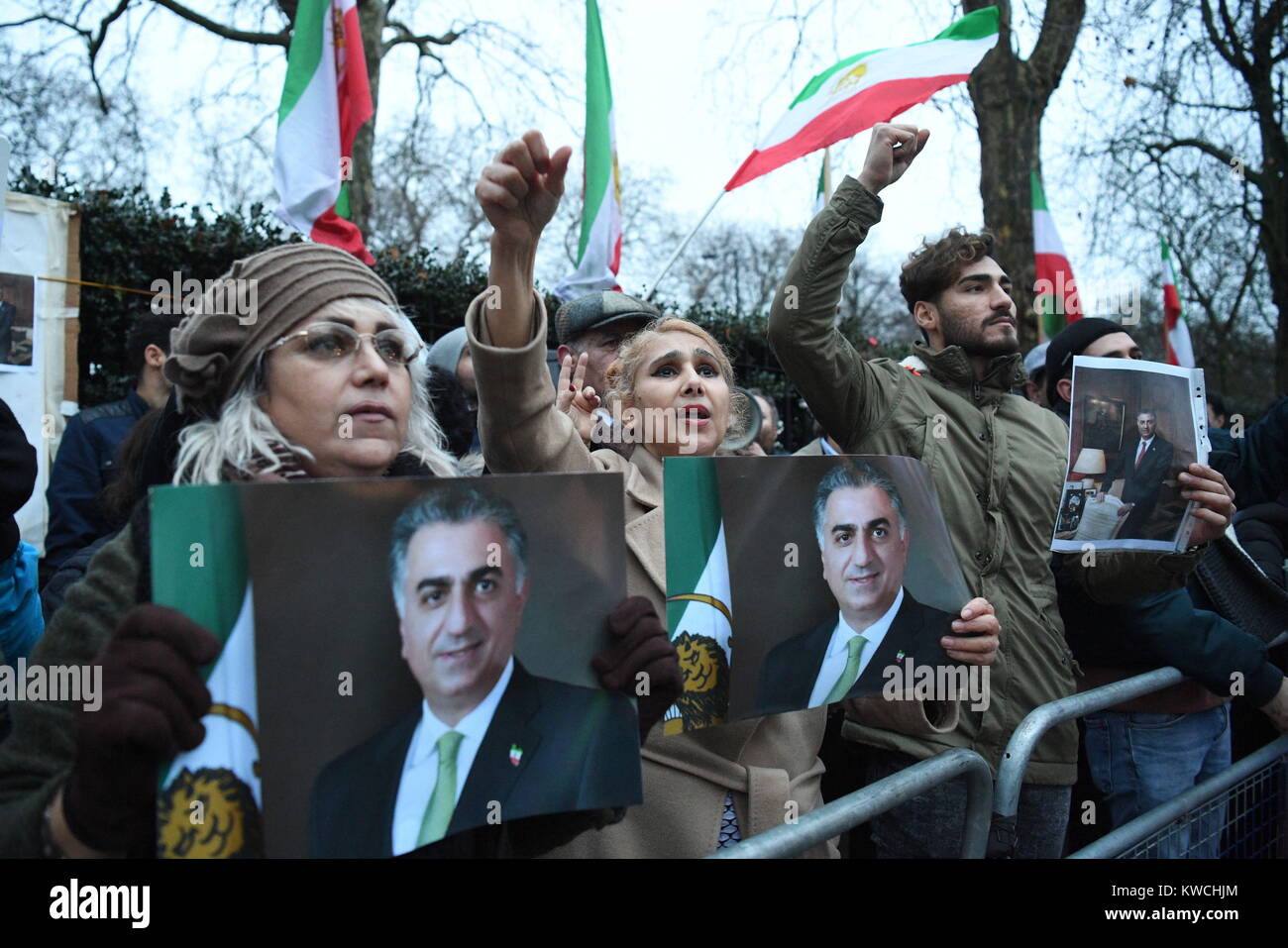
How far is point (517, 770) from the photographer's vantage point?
1375mm

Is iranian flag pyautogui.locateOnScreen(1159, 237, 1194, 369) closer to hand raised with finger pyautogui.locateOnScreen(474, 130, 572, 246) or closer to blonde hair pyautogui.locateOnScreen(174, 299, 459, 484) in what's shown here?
hand raised with finger pyautogui.locateOnScreen(474, 130, 572, 246)

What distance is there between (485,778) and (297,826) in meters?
0.25

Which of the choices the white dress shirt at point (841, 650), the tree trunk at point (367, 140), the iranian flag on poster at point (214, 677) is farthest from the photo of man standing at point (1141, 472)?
the tree trunk at point (367, 140)

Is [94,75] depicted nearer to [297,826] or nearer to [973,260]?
[973,260]

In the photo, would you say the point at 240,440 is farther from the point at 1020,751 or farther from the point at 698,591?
the point at 1020,751

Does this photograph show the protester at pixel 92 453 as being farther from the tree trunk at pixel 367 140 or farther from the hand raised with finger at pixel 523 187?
the tree trunk at pixel 367 140

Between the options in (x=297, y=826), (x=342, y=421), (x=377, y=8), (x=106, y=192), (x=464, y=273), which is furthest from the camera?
(x=377, y=8)

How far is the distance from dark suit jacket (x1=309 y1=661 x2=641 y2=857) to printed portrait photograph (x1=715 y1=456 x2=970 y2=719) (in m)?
0.31

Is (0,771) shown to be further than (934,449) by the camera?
No

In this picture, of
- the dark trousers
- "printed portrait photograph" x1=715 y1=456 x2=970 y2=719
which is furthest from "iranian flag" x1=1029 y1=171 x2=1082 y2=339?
"printed portrait photograph" x1=715 y1=456 x2=970 y2=719

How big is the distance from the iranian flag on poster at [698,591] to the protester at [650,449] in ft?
0.59
